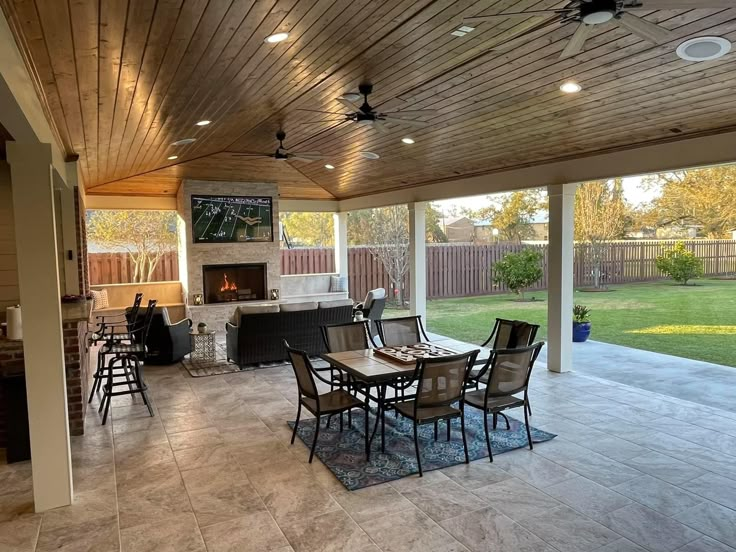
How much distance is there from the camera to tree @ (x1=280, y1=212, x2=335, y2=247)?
19953mm

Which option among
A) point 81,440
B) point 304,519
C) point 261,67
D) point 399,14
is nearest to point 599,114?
point 399,14

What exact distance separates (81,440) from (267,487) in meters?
2.20

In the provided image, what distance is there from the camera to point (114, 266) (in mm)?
12406

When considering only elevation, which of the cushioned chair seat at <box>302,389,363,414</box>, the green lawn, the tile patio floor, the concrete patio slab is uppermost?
the cushioned chair seat at <box>302,389,363,414</box>

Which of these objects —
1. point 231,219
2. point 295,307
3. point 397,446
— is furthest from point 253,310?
point 231,219

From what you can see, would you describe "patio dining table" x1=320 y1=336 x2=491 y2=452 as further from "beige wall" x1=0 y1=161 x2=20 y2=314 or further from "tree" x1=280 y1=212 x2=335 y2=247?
"tree" x1=280 y1=212 x2=335 y2=247

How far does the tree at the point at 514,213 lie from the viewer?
18.0 metres

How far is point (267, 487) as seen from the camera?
155 inches

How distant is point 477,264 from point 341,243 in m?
4.80

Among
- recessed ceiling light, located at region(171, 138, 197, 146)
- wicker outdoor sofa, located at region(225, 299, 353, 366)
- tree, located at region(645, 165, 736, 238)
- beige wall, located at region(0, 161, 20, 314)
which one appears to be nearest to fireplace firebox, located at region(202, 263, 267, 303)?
wicker outdoor sofa, located at region(225, 299, 353, 366)

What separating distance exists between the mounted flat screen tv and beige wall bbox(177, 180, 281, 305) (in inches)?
3.8

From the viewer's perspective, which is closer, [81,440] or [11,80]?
[11,80]

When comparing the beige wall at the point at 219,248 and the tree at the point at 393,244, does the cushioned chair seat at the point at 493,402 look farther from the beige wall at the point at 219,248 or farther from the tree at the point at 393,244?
the tree at the point at 393,244

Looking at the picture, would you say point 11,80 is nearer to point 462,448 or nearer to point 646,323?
point 462,448
